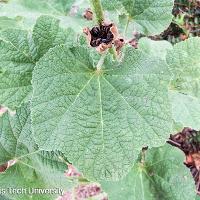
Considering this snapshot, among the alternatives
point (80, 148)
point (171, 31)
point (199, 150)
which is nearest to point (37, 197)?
point (80, 148)

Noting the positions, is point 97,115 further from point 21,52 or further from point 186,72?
point 186,72

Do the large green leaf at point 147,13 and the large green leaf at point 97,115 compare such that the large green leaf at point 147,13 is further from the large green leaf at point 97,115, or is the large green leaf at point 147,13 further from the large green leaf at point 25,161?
the large green leaf at point 25,161

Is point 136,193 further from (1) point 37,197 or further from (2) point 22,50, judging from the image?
(2) point 22,50

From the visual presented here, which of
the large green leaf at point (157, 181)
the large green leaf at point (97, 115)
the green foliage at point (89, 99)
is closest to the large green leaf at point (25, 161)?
the green foliage at point (89, 99)

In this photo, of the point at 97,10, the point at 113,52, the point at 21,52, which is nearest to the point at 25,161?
the point at 21,52

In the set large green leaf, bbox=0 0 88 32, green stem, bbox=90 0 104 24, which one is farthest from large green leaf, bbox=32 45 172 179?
large green leaf, bbox=0 0 88 32

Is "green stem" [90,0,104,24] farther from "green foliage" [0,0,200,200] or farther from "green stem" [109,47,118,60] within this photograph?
"green stem" [109,47,118,60]

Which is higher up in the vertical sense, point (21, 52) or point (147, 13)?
point (147, 13)
